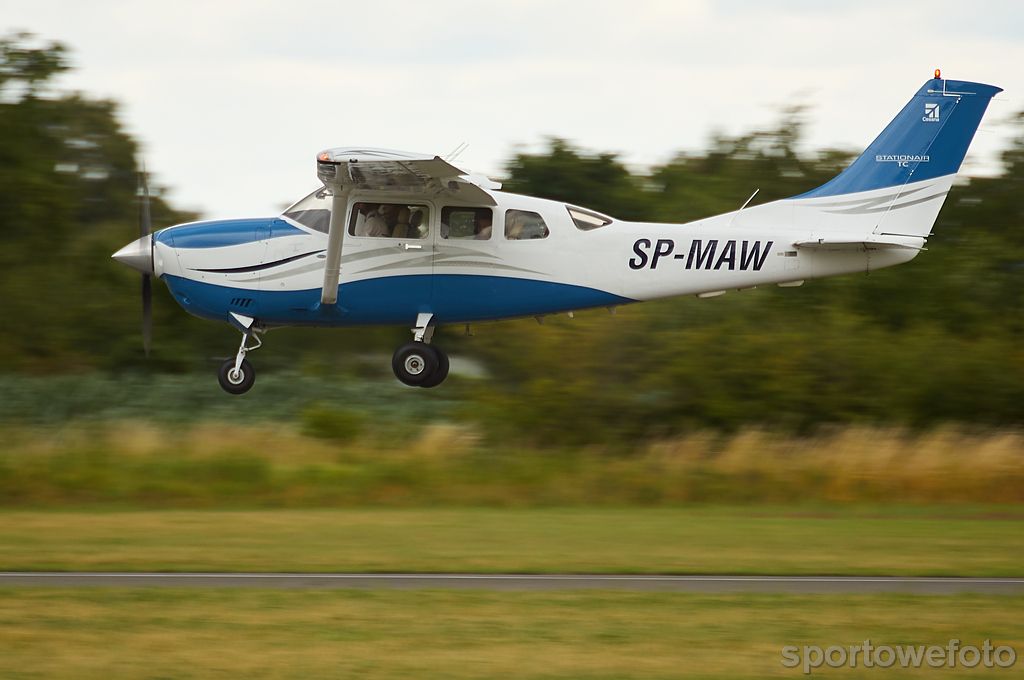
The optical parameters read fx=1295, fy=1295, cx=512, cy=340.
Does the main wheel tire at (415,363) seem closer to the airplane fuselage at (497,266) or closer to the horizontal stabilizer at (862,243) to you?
the airplane fuselage at (497,266)

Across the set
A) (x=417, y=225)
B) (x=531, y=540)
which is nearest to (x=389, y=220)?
(x=417, y=225)

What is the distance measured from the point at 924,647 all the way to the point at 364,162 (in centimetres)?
822

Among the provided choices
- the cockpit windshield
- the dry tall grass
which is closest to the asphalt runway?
the cockpit windshield

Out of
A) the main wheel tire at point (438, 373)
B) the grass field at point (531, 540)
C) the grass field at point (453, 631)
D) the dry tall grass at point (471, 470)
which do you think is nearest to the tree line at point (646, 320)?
the dry tall grass at point (471, 470)

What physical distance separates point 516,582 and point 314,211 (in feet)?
18.2

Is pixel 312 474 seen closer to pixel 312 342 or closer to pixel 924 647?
pixel 312 342

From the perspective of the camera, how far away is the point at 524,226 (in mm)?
17125

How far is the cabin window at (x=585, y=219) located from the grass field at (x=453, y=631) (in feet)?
16.3

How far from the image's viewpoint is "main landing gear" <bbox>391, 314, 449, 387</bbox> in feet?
57.3

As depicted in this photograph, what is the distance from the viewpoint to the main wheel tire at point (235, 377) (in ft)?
57.7

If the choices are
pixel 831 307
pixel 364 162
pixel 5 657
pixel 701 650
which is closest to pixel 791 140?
pixel 831 307

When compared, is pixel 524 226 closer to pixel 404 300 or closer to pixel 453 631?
pixel 404 300

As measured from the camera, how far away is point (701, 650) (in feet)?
41.7

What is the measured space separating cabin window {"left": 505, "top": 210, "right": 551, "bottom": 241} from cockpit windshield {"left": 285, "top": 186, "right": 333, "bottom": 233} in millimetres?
2386
